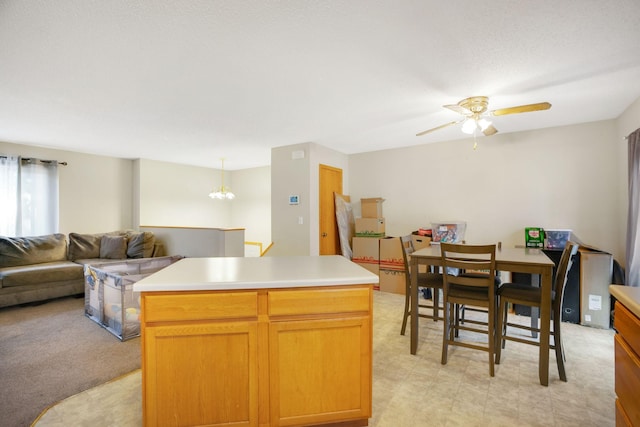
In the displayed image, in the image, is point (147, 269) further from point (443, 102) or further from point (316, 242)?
point (443, 102)

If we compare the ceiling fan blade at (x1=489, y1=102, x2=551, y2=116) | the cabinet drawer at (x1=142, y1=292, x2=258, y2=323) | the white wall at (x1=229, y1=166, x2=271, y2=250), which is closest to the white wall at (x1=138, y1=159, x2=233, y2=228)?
the white wall at (x1=229, y1=166, x2=271, y2=250)

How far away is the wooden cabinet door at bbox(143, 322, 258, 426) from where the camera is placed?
1.43 m

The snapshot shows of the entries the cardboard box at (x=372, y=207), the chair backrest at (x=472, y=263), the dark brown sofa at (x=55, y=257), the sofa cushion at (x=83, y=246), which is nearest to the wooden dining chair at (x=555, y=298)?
the chair backrest at (x=472, y=263)

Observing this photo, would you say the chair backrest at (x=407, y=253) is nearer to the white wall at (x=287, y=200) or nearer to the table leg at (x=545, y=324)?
the table leg at (x=545, y=324)

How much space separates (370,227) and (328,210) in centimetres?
76

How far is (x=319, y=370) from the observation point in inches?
61.2

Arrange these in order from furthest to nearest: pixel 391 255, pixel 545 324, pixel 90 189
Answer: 1. pixel 90 189
2. pixel 391 255
3. pixel 545 324

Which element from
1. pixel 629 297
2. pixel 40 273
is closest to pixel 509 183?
pixel 629 297

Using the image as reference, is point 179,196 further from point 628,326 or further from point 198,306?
point 628,326

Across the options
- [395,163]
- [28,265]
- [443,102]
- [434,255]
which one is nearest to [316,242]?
[395,163]

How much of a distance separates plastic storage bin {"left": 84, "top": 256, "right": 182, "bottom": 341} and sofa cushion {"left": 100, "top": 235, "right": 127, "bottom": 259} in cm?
156

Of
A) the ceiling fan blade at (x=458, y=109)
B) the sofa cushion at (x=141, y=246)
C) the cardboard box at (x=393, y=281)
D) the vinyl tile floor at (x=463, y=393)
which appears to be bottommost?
the vinyl tile floor at (x=463, y=393)

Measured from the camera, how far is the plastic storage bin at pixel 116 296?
282cm

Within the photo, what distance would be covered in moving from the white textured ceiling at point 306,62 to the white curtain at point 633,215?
507 millimetres
